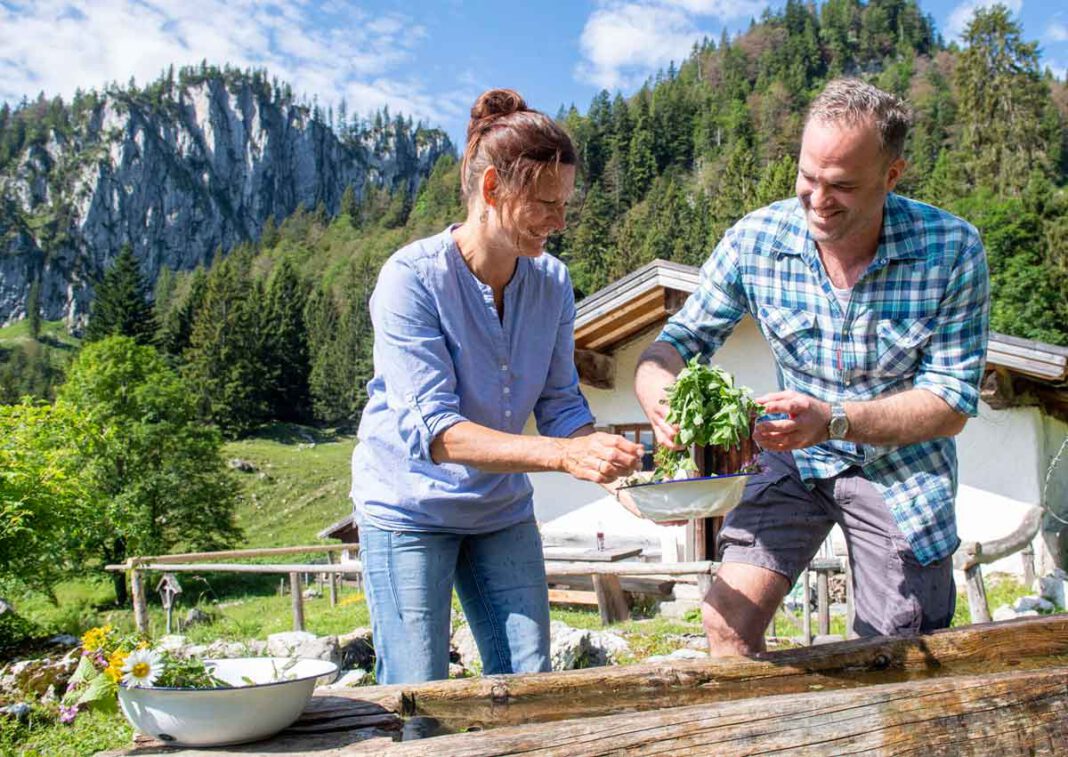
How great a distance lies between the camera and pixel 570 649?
6.66 metres

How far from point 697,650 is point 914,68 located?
4774 inches

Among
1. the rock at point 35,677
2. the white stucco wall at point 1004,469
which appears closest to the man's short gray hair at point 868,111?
the rock at point 35,677

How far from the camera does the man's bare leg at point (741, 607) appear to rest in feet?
9.64

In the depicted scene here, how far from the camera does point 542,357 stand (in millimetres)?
2979

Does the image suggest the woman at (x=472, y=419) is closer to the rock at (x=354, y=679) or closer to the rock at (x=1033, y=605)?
the rock at (x=354, y=679)

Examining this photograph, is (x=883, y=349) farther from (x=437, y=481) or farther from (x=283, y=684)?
(x=283, y=684)

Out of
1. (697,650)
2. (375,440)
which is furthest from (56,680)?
(375,440)

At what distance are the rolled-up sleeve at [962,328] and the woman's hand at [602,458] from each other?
3.75 feet

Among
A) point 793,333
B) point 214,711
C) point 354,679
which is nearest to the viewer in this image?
point 214,711

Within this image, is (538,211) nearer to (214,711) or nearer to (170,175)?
(214,711)

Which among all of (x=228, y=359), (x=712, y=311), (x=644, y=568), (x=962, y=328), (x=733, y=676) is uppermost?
(x=228, y=359)

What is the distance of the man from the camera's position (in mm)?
2789

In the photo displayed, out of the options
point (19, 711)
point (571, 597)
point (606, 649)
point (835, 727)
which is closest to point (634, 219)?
point (571, 597)

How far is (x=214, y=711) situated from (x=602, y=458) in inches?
41.3
